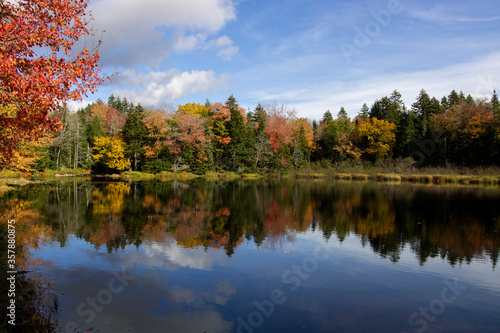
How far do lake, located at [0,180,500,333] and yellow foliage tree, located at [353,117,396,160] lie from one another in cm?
4009

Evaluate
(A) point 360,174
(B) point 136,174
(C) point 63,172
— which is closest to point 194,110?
(B) point 136,174

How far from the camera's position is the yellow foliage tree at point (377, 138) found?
52875mm

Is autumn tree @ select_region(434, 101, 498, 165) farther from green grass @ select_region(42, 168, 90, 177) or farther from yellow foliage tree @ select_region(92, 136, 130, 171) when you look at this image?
green grass @ select_region(42, 168, 90, 177)

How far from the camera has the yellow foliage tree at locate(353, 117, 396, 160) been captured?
5288cm

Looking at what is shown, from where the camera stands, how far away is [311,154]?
64.7 m

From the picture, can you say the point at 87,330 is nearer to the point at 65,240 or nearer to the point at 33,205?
the point at 65,240

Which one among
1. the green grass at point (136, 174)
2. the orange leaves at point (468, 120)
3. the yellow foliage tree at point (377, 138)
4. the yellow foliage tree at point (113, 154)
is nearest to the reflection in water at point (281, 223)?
the green grass at point (136, 174)

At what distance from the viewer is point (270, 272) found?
7.64m

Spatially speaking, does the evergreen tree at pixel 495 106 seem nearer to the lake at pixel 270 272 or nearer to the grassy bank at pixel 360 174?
the grassy bank at pixel 360 174

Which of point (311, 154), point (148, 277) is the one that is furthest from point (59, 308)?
point (311, 154)

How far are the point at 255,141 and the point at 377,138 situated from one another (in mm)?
20611

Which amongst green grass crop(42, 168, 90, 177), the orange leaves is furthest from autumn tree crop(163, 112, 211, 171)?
the orange leaves

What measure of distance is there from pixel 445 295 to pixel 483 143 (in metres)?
46.3

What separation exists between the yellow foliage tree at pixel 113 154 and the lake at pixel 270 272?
1360 inches
